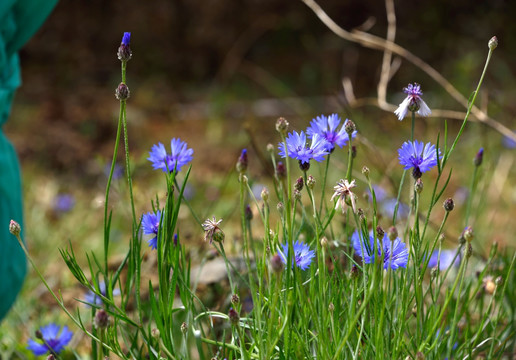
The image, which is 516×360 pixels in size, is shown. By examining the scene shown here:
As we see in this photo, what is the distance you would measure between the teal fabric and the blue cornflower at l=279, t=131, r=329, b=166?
80 cm

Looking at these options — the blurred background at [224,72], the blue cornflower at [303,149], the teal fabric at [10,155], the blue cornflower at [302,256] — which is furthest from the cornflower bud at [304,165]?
the blurred background at [224,72]

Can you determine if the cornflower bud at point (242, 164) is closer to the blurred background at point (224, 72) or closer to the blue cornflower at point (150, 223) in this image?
the blue cornflower at point (150, 223)

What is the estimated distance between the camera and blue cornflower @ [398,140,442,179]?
84 centimetres

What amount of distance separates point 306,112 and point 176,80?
4.69 feet

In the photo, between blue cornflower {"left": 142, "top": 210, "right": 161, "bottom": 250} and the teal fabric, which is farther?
the teal fabric

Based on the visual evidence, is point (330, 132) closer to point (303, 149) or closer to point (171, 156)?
point (303, 149)

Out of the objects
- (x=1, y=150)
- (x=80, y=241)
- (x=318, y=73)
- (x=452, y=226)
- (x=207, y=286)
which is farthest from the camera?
(x=318, y=73)

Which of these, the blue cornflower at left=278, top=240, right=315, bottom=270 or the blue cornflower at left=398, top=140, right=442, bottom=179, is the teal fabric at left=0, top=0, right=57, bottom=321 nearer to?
the blue cornflower at left=278, top=240, right=315, bottom=270

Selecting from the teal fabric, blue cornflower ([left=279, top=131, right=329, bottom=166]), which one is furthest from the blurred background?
blue cornflower ([left=279, top=131, right=329, bottom=166])

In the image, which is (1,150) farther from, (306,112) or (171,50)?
(171,50)

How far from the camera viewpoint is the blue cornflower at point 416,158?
2.76 ft

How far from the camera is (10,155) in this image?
57.7 inches

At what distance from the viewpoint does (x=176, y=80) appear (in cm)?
498

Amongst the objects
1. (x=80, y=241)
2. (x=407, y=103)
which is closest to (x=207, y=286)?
(x=407, y=103)
